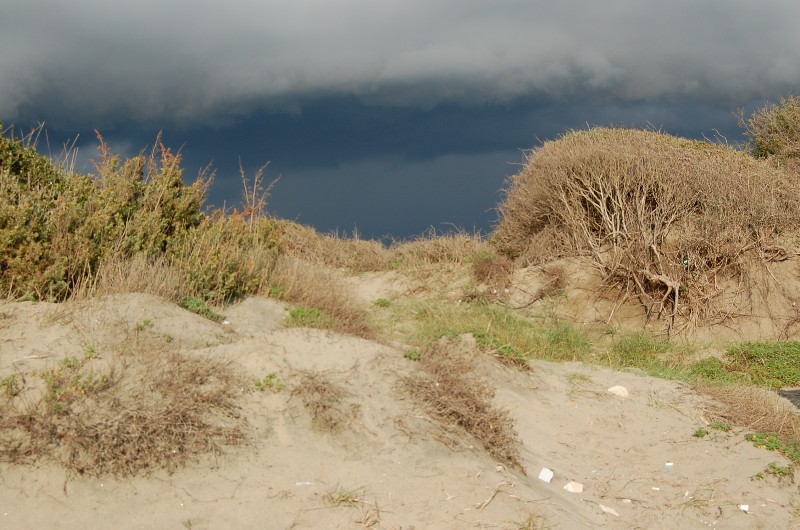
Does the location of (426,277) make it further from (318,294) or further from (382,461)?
(382,461)

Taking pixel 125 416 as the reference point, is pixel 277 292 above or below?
below

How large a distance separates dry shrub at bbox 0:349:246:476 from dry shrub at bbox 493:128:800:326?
8.53 meters

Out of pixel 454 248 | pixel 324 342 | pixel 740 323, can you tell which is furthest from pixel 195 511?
pixel 454 248

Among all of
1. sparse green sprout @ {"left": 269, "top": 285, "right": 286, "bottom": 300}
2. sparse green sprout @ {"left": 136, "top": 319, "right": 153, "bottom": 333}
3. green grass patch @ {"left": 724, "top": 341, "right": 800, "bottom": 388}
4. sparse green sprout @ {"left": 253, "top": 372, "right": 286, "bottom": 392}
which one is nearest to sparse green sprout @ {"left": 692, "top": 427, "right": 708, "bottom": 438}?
green grass patch @ {"left": 724, "top": 341, "right": 800, "bottom": 388}

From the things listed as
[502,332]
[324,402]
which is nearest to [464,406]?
[324,402]

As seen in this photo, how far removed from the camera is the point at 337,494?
5.76m

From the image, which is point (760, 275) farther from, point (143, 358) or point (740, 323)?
point (143, 358)

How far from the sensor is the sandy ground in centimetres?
553

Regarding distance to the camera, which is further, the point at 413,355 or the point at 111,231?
the point at 111,231

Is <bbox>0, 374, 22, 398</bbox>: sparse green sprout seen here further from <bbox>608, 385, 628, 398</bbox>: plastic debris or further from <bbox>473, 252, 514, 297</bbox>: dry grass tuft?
<bbox>473, 252, 514, 297</bbox>: dry grass tuft

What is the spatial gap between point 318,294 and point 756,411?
17.4 feet

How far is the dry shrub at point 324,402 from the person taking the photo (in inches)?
255

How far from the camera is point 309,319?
8.74m

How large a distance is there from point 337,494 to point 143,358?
2.15 m
